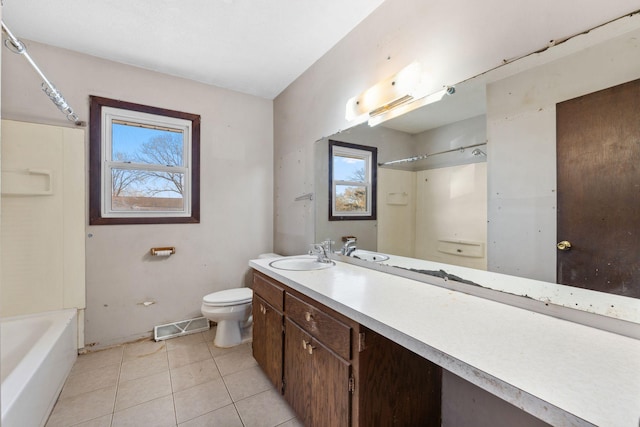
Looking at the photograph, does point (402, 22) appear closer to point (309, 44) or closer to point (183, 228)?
point (309, 44)

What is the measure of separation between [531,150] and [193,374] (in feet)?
7.84

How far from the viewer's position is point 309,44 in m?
2.13

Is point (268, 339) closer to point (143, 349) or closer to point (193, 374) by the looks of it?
point (193, 374)

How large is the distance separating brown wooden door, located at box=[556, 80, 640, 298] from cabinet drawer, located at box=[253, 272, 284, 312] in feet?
4.27

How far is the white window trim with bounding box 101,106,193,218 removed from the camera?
2.29 metres

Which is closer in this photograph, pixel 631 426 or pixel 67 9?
pixel 631 426

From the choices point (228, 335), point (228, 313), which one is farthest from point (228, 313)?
point (228, 335)

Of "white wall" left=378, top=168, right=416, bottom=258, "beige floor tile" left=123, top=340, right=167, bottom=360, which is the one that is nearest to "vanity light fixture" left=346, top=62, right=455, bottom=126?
"white wall" left=378, top=168, right=416, bottom=258

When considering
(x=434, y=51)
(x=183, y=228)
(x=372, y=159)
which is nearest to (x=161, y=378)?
(x=183, y=228)

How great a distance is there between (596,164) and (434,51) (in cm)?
89

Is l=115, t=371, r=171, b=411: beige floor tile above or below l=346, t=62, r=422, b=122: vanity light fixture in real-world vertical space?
below

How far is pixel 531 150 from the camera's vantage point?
1.07 meters

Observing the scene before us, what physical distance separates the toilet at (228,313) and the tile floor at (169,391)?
0.10 meters

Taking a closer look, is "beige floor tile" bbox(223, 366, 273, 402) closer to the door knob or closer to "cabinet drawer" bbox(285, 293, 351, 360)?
"cabinet drawer" bbox(285, 293, 351, 360)
